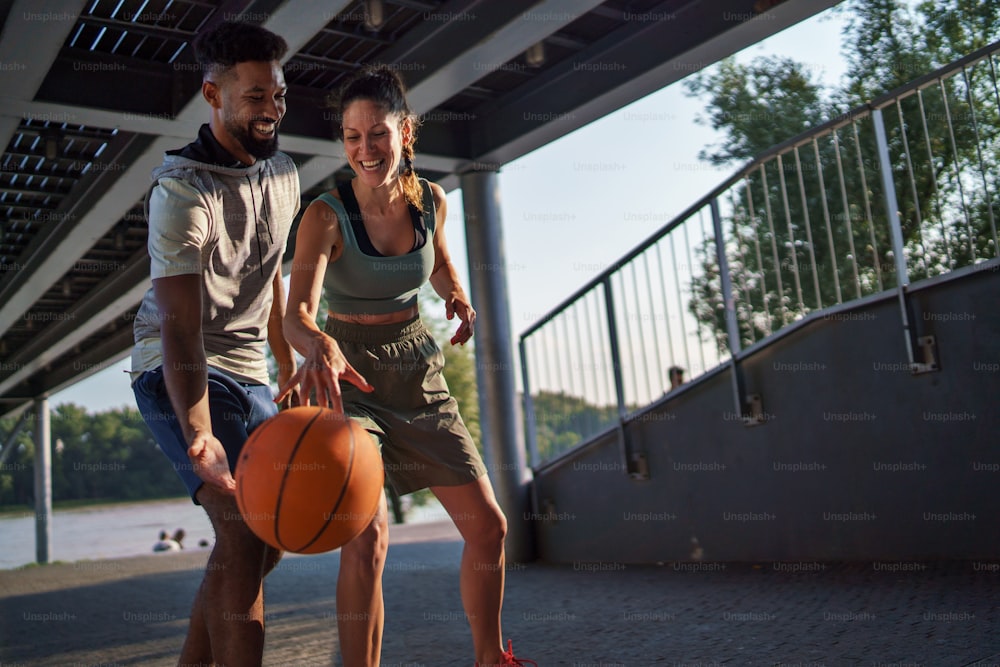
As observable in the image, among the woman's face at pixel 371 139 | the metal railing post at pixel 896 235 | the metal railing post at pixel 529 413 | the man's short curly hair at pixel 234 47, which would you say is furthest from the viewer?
the metal railing post at pixel 529 413

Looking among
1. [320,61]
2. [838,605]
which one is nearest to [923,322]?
[838,605]

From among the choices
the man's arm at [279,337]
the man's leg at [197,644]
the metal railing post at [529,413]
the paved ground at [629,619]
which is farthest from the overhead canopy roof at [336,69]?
the man's leg at [197,644]

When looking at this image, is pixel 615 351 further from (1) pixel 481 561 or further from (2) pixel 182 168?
(2) pixel 182 168

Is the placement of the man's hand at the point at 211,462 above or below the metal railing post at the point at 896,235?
below

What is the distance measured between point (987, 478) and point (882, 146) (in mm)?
2402

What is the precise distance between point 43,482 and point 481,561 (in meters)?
25.5

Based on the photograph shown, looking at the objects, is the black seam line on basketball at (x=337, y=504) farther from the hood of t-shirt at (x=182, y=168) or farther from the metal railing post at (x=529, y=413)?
the metal railing post at (x=529, y=413)

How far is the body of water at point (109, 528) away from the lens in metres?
27.5

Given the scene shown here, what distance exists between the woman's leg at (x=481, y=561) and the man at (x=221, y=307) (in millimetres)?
699

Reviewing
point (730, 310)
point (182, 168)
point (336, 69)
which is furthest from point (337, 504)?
point (336, 69)

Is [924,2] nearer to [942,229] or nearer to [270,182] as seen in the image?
[942,229]

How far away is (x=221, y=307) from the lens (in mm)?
2711

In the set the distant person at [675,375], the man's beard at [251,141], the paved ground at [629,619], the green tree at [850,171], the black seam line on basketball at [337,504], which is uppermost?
the green tree at [850,171]

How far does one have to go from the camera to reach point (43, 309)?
671 inches
